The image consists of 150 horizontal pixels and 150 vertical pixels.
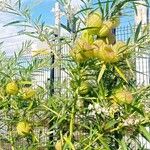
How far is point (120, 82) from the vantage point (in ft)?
4.83

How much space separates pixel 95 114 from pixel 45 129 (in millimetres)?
426

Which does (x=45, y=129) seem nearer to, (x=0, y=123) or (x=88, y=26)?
(x=0, y=123)

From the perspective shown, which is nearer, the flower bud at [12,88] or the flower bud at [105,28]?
the flower bud at [105,28]

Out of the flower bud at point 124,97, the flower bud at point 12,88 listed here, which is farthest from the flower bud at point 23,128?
the flower bud at point 124,97

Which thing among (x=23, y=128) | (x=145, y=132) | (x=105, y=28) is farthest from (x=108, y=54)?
(x=23, y=128)

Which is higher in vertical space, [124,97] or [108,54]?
[108,54]

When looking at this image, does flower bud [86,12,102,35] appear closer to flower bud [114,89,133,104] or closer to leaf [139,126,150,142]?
flower bud [114,89,133,104]

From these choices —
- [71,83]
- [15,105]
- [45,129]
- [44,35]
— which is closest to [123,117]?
[71,83]

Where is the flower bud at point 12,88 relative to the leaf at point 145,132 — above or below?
above

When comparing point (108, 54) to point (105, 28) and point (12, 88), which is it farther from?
point (12, 88)

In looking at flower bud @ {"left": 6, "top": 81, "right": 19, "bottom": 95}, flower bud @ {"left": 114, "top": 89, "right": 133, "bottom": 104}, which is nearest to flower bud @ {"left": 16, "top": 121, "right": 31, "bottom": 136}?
flower bud @ {"left": 6, "top": 81, "right": 19, "bottom": 95}

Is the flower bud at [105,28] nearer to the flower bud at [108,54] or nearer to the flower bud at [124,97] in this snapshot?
the flower bud at [108,54]

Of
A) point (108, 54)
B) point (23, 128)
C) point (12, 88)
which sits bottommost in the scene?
point (23, 128)

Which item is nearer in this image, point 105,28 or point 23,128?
point 105,28
